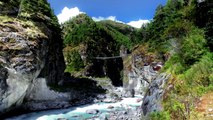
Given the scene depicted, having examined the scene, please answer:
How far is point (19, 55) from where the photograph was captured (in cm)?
4600

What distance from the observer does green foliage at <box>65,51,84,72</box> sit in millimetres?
95000

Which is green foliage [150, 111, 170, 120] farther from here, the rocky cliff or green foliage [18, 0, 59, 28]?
green foliage [18, 0, 59, 28]

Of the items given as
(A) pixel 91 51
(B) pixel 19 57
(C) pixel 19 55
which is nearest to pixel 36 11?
(C) pixel 19 55

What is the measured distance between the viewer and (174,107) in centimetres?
1802

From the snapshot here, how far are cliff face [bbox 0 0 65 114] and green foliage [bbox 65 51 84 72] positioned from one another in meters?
35.5

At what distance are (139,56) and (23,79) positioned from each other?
103 ft

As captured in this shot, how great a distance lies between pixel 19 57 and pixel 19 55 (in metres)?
0.41

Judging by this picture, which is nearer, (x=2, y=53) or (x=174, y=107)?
(x=174, y=107)

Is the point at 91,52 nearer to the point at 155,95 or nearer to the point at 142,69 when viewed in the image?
the point at 142,69

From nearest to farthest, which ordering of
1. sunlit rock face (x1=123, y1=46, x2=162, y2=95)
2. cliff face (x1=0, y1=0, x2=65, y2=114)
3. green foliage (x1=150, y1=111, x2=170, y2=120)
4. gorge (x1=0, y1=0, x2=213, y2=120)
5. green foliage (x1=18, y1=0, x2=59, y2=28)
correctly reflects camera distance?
1. green foliage (x1=150, y1=111, x2=170, y2=120)
2. gorge (x1=0, y1=0, x2=213, y2=120)
3. cliff face (x1=0, y1=0, x2=65, y2=114)
4. green foliage (x1=18, y1=0, x2=59, y2=28)
5. sunlit rock face (x1=123, y1=46, x2=162, y2=95)

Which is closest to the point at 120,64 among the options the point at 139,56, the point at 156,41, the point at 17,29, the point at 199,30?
the point at 139,56

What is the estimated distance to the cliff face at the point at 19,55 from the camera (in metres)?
41.2

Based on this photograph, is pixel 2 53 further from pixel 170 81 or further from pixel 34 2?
pixel 170 81

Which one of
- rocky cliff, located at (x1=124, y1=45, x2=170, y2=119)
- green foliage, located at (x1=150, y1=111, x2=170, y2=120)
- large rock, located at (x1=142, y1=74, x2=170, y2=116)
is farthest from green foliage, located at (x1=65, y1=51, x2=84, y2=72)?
green foliage, located at (x1=150, y1=111, x2=170, y2=120)
